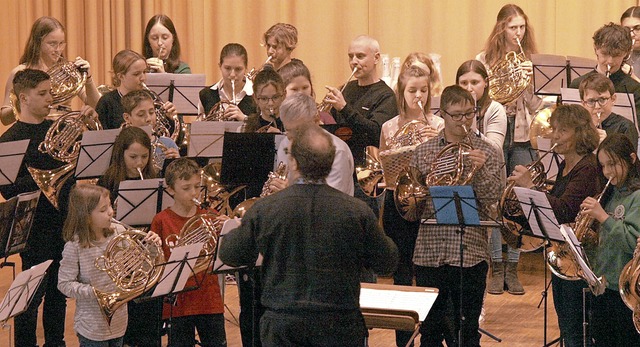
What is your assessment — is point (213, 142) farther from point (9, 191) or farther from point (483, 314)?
point (483, 314)

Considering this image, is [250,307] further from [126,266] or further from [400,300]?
[400,300]

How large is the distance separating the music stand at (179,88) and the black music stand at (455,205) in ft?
6.67

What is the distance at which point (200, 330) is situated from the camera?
4.98 m

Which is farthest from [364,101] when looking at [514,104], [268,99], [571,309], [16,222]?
[16,222]

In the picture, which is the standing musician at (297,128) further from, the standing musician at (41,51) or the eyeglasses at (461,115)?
the standing musician at (41,51)

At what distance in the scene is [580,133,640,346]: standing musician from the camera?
4.59 metres

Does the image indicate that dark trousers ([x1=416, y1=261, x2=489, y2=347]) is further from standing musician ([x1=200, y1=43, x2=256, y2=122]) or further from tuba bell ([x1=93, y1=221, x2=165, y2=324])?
standing musician ([x1=200, y1=43, x2=256, y2=122])

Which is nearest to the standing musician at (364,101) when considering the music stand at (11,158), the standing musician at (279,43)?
the standing musician at (279,43)

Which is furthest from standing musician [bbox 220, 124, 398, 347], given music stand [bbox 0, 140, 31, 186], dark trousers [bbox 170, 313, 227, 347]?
music stand [bbox 0, 140, 31, 186]

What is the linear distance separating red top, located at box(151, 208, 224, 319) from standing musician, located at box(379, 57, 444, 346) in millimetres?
1007

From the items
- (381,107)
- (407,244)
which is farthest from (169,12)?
(407,244)

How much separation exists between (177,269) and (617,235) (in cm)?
190

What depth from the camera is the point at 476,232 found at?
16.1 ft

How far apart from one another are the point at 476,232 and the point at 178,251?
4.58 feet
